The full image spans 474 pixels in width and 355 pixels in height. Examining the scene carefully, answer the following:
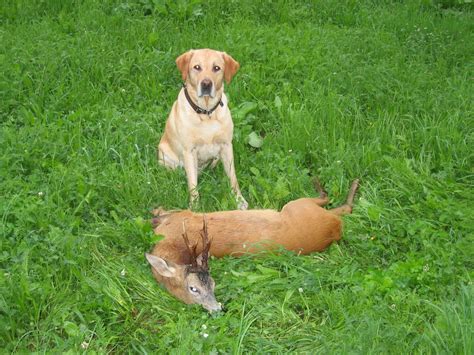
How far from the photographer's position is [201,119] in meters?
5.61

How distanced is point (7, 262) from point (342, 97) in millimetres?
3627

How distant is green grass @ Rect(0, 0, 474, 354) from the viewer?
13.2ft

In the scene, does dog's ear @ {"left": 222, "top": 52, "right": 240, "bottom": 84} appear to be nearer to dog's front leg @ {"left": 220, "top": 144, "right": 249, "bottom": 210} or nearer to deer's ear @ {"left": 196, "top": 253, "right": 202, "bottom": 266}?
dog's front leg @ {"left": 220, "top": 144, "right": 249, "bottom": 210}

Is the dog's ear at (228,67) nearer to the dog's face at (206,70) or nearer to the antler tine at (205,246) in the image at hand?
the dog's face at (206,70)

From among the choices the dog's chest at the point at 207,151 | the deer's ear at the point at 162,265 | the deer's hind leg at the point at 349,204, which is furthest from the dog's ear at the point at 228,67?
the deer's ear at the point at 162,265

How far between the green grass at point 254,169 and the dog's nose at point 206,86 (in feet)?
2.63

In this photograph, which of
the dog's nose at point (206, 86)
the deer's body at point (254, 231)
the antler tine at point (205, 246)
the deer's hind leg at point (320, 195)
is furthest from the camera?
the dog's nose at point (206, 86)

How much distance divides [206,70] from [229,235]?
155 cm

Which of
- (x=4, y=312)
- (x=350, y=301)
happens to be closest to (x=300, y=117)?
(x=350, y=301)

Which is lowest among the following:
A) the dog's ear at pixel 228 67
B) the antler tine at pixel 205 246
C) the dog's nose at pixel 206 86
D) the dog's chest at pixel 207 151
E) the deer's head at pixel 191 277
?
the deer's head at pixel 191 277

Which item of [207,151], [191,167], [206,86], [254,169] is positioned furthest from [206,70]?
[254,169]

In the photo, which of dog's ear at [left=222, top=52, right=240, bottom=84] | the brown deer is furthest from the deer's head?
dog's ear at [left=222, top=52, right=240, bottom=84]

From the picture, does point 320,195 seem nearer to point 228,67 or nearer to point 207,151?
point 207,151

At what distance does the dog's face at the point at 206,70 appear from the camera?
543cm
